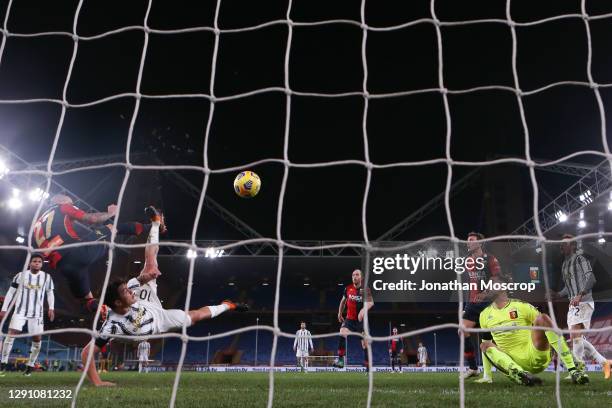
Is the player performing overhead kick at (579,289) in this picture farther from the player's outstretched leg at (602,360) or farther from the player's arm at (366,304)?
the player's arm at (366,304)

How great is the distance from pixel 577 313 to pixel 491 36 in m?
5.85

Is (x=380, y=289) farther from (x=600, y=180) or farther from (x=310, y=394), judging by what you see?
(x=310, y=394)

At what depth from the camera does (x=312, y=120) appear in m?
18.4

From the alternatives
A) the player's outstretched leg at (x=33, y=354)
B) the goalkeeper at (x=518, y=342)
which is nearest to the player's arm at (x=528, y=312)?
the goalkeeper at (x=518, y=342)

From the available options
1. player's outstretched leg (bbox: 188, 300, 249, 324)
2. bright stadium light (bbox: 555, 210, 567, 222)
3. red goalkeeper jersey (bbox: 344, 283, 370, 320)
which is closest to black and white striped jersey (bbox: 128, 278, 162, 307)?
player's outstretched leg (bbox: 188, 300, 249, 324)

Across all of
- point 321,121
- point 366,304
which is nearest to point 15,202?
point 321,121

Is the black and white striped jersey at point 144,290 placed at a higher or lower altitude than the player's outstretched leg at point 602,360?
higher

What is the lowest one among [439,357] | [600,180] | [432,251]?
[439,357]

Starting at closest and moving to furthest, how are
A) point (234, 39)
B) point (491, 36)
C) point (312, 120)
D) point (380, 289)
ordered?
point (491, 36), point (234, 39), point (312, 120), point (380, 289)

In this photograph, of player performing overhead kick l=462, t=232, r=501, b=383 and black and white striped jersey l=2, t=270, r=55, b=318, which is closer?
player performing overhead kick l=462, t=232, r=501, b=383

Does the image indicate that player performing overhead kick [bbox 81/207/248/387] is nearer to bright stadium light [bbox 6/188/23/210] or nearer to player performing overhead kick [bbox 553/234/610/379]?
player performing overhead kick [bbox 553/234/610/379]

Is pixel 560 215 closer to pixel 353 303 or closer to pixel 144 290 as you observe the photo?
pixel 353 303

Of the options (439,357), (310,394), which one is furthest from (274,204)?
(310,394)

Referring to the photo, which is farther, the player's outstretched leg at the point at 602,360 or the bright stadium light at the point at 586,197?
the bright stadium light at the point at 586,197
